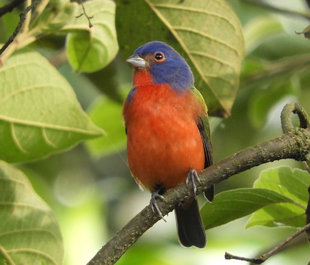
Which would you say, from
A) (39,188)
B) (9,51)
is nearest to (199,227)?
(39,188)

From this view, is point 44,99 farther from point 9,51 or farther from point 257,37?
point 257,37

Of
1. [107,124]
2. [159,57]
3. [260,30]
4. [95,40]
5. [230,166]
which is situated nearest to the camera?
[230,166]

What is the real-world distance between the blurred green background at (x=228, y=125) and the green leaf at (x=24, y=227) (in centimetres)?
130

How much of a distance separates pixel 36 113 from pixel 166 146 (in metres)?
1.08

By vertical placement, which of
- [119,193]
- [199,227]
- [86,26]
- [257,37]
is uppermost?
[257,37]

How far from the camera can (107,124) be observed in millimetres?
4332

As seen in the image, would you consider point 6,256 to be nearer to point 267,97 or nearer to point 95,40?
point 95,40

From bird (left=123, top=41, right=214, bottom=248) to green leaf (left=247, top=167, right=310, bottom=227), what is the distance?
1.77ft

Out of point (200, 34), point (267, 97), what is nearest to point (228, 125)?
point (267, 97)

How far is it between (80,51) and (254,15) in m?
2.40

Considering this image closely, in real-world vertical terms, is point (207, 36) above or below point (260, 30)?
below

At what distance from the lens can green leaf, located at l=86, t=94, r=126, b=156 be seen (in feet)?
14.1

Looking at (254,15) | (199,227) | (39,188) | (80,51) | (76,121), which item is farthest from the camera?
(254,15)

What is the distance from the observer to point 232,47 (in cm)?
294
